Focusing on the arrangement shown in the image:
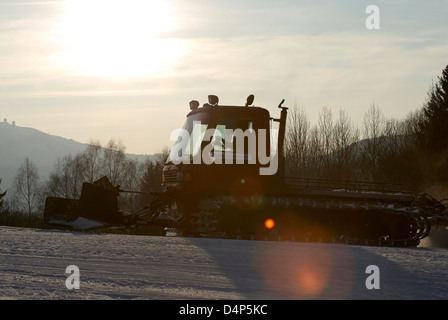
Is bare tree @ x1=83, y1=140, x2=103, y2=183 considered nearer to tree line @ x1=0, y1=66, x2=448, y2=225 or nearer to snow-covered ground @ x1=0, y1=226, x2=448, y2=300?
tree line @ x1=0, y1=66, x2=448, y2=225

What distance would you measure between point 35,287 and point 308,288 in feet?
10.9


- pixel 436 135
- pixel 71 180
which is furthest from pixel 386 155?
pixel 71 180

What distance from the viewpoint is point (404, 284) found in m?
8.00

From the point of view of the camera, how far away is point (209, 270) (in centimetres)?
847

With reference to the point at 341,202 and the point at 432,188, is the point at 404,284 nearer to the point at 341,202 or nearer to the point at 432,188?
the point at 341,202

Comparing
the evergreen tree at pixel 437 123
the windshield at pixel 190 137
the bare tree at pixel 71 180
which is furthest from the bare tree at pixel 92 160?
the windshield at pixel 190 137

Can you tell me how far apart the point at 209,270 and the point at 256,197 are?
5.39 meters

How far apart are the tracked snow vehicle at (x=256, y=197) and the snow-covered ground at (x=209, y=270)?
1.74m

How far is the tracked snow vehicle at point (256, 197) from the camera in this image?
13625 millimetres

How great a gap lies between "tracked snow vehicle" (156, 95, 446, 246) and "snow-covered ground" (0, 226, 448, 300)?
68.5 inches
